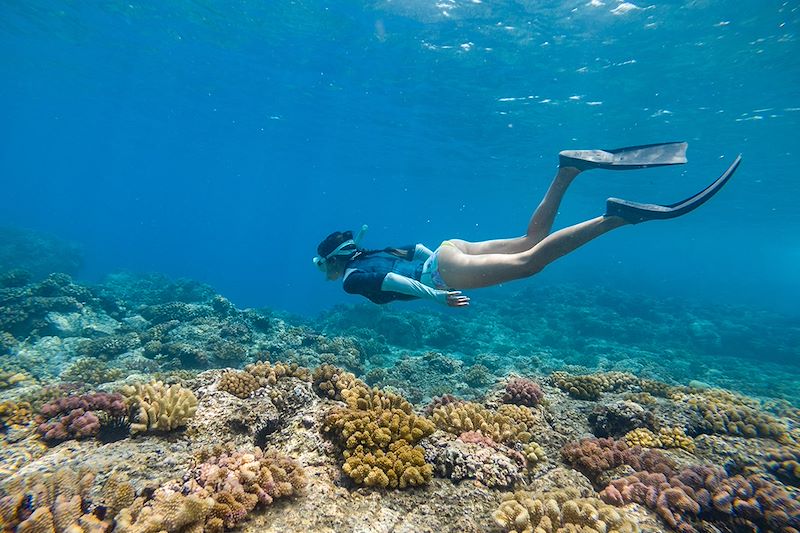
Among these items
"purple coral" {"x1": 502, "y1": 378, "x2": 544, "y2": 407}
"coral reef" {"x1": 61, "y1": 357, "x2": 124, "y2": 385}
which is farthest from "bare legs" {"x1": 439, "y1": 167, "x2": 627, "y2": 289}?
"coral reef" {"x1": 61, "y1": 357, "x2": 124, "y2": 385}

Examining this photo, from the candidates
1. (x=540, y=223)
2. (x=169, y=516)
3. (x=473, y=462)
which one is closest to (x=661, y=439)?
(x=473, y=462)

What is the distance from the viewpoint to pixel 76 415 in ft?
16.3

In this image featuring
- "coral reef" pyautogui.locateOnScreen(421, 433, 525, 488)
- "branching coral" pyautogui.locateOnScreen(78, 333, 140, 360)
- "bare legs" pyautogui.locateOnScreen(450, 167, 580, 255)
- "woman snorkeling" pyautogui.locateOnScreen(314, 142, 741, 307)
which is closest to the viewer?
"coral reef" pyautogui.locateOnScreen(421, 433, 525, 488)

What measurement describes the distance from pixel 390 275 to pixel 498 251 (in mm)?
2515

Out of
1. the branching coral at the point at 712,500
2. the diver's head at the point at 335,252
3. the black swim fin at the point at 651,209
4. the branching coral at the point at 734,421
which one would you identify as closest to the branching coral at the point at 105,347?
the diver's head at the point at 335,252

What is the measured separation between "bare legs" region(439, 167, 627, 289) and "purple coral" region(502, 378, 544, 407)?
8.02 feet

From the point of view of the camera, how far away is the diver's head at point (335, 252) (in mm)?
6320

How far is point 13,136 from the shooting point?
3201 inches

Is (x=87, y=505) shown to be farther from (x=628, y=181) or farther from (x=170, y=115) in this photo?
(x=170, y=115)

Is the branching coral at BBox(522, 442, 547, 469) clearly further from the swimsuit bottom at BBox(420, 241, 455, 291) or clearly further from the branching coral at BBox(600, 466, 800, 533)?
the swimsuit bottom at BBox(420, 241, 455, 291)

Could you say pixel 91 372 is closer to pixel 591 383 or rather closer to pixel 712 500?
pixel 591 383

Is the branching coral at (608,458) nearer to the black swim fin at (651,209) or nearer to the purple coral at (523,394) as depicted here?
the purple coral at (523,394)

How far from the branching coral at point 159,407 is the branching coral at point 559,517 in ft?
13.5

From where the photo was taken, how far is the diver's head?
632 centimetres
